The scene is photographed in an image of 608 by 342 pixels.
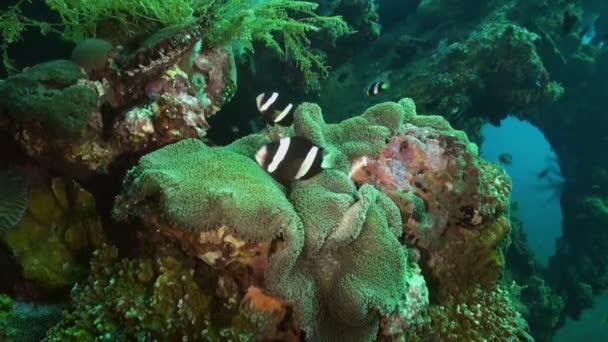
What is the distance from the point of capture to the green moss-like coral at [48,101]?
131 inches

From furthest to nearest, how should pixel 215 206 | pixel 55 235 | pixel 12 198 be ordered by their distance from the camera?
1. pixel 55 235
2. pixel 12 198
3. pixel 215 206

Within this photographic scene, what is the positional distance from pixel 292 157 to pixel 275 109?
5.43 ft

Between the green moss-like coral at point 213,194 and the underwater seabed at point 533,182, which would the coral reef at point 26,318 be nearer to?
the green moss-like coral at point 213,194

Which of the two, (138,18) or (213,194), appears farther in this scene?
(138,18)

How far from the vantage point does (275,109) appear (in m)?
4.39

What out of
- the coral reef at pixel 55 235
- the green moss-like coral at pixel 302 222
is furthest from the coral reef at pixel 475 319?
the coral reef at pixel 55 235

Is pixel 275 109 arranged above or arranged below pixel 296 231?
below

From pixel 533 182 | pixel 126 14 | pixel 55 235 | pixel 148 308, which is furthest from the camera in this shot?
pixel 533 182

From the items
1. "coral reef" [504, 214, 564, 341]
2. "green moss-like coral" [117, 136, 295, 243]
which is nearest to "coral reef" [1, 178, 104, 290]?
"green moss-like coral" [117, 136, 295, 243]

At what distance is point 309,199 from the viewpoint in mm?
2865

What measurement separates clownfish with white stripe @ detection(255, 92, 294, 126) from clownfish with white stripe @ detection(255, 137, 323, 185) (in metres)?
1.38

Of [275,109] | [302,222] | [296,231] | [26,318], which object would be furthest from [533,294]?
[26,318]

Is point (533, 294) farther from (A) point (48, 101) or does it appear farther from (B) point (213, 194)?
(A) point (48, 101)

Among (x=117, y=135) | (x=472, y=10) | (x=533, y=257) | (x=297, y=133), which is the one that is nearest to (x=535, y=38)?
(x=472, y=10)
